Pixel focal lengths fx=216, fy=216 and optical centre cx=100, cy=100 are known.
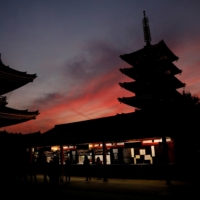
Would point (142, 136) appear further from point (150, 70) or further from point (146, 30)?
point (146, 30)

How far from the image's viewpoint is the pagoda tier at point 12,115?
1820cm

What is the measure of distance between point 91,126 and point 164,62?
13919 millimetres

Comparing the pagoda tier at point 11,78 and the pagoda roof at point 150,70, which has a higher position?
the pagoda roof at point 150,70

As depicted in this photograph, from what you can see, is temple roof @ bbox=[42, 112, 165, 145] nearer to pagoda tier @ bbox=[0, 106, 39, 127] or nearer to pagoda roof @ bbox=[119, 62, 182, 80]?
pagoda tier @ bbox=[0, 106, 39, 127]

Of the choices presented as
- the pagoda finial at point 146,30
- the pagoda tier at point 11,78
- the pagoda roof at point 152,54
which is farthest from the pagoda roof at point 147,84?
the pagoda tier at point 11,78

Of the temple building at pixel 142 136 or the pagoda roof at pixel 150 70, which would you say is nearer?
the temple building at pixel 142 136

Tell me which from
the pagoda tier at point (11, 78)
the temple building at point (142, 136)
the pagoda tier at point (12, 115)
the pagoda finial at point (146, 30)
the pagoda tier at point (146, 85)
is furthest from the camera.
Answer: the pagoda finial at point (146, 30)

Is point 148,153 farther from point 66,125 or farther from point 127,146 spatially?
point 66,125

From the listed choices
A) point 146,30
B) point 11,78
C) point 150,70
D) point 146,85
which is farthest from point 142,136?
point 146,30

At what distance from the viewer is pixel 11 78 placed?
60.8 feet

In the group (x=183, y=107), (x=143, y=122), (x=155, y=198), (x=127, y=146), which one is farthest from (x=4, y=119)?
(x=183, y=107)

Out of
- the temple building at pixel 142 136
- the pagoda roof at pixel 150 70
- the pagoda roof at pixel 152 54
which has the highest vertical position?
the pagoda roof at pixel 152 54

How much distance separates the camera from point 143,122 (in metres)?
20.4

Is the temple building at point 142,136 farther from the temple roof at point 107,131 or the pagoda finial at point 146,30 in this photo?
the pagoda finial at point 146,30
